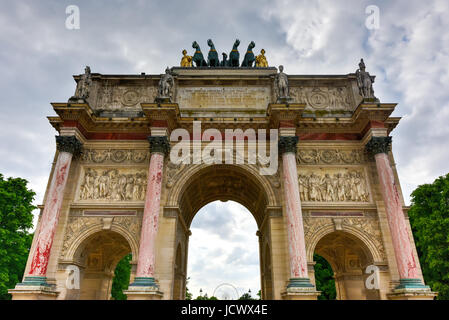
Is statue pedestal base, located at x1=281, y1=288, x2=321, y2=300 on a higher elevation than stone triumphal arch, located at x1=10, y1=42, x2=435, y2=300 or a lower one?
lower

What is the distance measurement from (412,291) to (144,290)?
1114cm

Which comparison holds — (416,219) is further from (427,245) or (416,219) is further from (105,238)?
(105,238)

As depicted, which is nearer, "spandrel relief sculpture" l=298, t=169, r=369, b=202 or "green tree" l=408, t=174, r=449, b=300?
"spandrel relief sculpture" l=298, t=169, r=369, b=202

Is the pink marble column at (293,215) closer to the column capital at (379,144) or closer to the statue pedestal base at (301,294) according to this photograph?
the statue pedestal base at (301,294)

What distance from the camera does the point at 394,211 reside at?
14.5 meters

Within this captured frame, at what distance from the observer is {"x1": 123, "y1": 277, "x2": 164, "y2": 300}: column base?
41.5ft

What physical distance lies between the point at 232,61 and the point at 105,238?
1406 centimetres

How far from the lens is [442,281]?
21266 mm

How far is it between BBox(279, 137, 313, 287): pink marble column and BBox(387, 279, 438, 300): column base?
3859mm

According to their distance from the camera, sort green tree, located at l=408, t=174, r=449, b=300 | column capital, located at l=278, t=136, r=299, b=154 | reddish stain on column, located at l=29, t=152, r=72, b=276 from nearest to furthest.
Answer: reddish stain on column, located at l=29, t=152, r=72, b=276, column capital, located at l=278, t=136, r=299, b=154, green tree, located at l=408, t=174, r=449, b=300

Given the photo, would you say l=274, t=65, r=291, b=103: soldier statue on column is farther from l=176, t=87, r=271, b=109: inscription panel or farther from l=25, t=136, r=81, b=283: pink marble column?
l=25, t=136, r=81, b=283: pink marble column

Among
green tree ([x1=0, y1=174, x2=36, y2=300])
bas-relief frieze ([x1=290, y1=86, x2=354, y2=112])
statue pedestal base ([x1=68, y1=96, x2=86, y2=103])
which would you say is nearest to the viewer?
statue pedestal base ([x1=68, y1=96, x2=86, y2=103])

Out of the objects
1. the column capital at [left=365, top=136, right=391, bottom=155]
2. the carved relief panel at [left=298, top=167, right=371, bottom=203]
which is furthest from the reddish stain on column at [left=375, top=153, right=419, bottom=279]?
the carved relief panel at [left=298, top=167, right=371, bottom=203]
